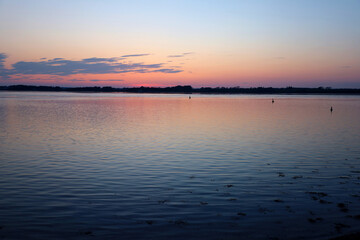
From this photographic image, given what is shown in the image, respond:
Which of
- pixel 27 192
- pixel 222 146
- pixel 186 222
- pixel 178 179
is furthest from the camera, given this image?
pixel 222 146

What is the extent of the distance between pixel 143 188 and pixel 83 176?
4.10 m

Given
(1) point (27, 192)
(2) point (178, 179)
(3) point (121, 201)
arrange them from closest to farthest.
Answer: (3) point (121, 201)
(1) point (27, 192)
(2) point (178, 179)

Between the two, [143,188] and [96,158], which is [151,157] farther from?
[143,188]

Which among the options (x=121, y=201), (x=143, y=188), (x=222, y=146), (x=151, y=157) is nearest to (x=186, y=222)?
(x=121, y=201)

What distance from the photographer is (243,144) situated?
93.0ft

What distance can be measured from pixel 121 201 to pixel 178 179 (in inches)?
168

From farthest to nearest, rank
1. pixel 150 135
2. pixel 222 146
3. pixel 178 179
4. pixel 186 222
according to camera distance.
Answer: pixel 150 135 → pixel 222 146 → pixel 178 179 → pixel 186 222

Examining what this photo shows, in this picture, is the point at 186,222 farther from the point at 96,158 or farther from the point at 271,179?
the point at 96,158

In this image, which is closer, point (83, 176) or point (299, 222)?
point (299, 222)

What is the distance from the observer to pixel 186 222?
11.1m

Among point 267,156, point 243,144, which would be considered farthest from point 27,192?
point 243,144

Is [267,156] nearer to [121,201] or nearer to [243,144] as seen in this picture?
[243,144]

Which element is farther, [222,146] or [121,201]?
[222,146]

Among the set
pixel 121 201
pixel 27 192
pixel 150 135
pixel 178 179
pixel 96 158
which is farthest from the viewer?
pixel 150 135
